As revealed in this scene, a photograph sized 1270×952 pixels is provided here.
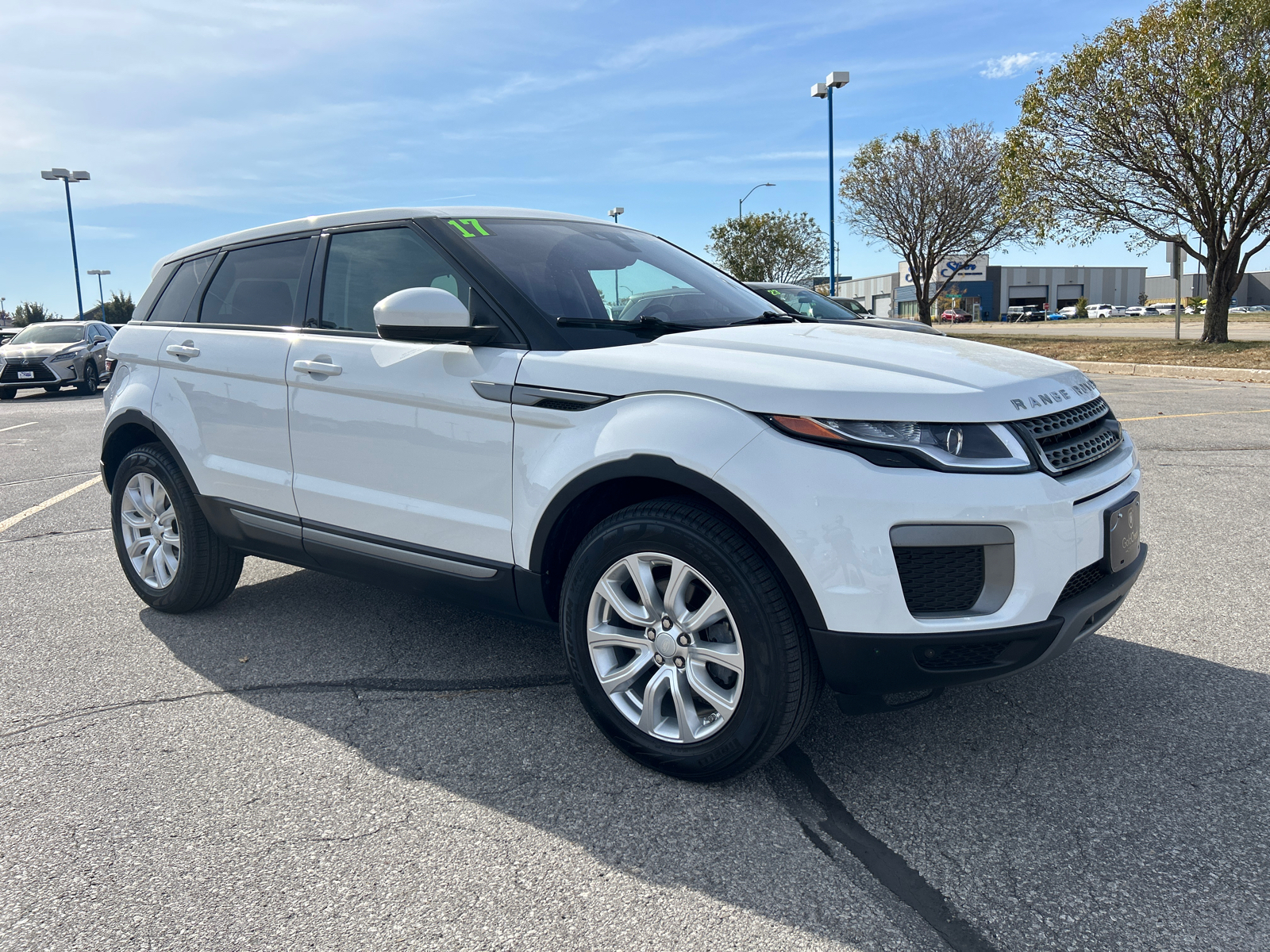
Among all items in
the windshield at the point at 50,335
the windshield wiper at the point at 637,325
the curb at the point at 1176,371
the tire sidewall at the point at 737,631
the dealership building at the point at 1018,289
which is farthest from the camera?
the dealership building at the point at 1018,289

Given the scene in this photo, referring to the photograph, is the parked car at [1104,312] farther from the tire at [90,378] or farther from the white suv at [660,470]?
the white suv at [660,470]

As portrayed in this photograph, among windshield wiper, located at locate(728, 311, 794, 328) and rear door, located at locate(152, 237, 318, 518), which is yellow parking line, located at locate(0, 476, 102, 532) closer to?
rear door, located at locate(152, 237, 318, 518)

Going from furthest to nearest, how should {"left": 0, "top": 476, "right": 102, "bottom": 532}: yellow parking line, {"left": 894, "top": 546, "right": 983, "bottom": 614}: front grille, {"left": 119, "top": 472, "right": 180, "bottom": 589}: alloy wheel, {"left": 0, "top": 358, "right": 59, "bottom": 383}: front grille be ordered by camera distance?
{"left": 0, "top": 358, "right": 59, "bottom": 383}: front grille < {"left": 0, "top": 476, "right": 102, "bottom": 532}: yellow parking line < {"left": 119, "top": 472, "right": 180, "bottom": 589}: alloy wheel < {"left": 894, "top": 546, "right": 983, "bottom": 614}: front grille

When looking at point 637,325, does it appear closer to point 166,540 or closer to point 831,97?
point 166,540

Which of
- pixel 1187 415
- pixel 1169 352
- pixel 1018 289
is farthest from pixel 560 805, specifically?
pixel 1018 289

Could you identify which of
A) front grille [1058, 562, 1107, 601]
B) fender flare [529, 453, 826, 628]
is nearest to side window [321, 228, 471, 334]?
fender flare [529, 453, 826, 628]

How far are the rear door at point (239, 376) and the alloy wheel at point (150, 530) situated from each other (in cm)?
38

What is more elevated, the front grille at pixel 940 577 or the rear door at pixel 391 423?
the rear door at pixel 391 423

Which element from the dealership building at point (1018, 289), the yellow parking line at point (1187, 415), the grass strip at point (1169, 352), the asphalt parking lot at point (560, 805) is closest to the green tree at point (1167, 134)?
the grass strip at point (1169, 352)

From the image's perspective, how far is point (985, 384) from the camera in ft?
8.87

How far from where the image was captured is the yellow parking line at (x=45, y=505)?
698 centimetres

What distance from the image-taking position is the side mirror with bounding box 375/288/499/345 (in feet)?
10.2

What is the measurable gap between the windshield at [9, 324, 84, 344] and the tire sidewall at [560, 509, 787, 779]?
2283cm

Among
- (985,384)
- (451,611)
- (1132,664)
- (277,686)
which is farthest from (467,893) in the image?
(1132,664)
